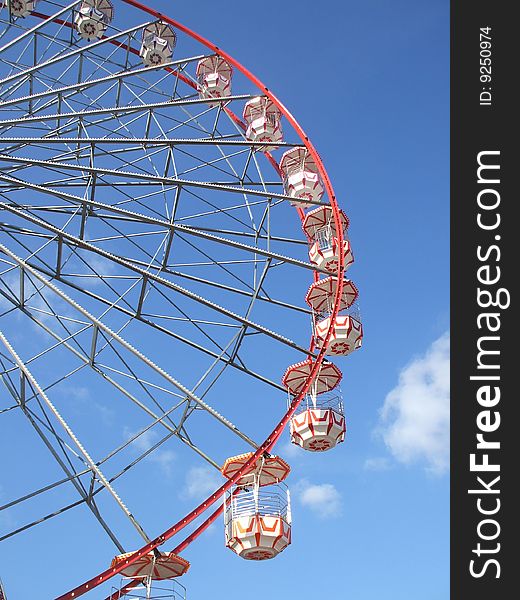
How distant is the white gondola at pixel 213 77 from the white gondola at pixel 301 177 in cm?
290

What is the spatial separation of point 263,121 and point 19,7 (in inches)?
254

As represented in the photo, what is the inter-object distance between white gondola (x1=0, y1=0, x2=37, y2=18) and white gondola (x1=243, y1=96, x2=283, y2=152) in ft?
19.0

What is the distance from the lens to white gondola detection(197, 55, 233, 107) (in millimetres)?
20859

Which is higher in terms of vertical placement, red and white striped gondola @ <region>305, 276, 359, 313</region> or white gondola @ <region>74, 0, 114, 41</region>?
white gondola @ <region>74, 0, 114, 41</region>

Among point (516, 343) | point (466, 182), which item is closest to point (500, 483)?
point (516, 343)

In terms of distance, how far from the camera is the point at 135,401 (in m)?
14.8

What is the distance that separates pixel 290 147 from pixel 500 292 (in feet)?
26.1

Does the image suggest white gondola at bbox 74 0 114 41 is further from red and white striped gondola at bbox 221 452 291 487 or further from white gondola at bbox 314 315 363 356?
red and white striped gondola at bbox 221 452 291 487

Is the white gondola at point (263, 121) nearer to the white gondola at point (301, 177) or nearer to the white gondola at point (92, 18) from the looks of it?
the white gondola at point (301, 177)

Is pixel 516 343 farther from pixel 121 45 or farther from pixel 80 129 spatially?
pixel 121 45

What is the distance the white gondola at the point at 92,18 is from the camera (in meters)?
21.5

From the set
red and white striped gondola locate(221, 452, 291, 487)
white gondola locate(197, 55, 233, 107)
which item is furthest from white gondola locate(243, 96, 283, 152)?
red and white striped gondola locate(221, 452, 291, 487)

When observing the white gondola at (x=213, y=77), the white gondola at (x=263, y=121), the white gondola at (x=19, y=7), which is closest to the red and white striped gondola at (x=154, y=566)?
the white gondola at (x=263, y=121)

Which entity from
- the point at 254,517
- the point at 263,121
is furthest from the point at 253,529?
the point at 263,121
